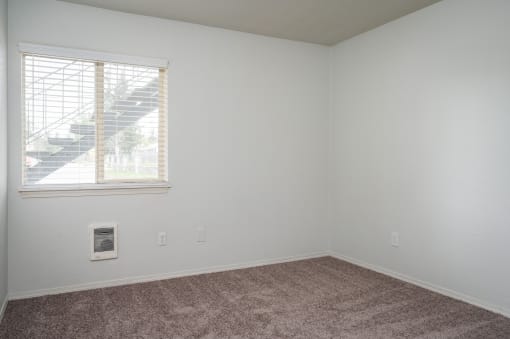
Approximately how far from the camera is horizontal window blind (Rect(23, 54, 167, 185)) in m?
3.19

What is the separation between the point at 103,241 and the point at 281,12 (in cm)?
250

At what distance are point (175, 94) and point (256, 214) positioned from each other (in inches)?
56.9

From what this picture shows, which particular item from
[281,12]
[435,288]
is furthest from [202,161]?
[435,288]

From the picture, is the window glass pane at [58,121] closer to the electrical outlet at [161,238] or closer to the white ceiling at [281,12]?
the white ceiling at [281,12]

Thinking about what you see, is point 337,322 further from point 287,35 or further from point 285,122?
point 287,35

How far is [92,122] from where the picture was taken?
3.38 meters

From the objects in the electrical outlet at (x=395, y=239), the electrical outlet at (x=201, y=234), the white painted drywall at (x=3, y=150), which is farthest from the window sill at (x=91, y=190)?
the electrical outlet at (x=395, y=239)

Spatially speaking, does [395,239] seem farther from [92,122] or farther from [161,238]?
[92,122]

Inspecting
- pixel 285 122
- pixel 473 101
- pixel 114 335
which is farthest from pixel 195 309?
pixel 473 101

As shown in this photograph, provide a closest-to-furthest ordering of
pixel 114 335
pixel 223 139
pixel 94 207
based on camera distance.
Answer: pixel 114 335 < pixel 94 207 < pixel 223 139

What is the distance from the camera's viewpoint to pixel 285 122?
13.9 feet

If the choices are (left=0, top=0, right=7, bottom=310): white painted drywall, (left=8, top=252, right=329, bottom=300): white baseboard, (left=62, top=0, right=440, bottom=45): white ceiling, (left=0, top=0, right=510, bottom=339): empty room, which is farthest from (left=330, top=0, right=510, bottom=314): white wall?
(left=0, top=0, right=7, bottom=310): white painted drywall

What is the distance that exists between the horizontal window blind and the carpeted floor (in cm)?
100

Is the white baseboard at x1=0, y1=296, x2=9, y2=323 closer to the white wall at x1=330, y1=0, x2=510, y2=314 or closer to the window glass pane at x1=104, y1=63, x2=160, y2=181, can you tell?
the window glass pane at x1=104, y1=63, x2=160, y2=181
